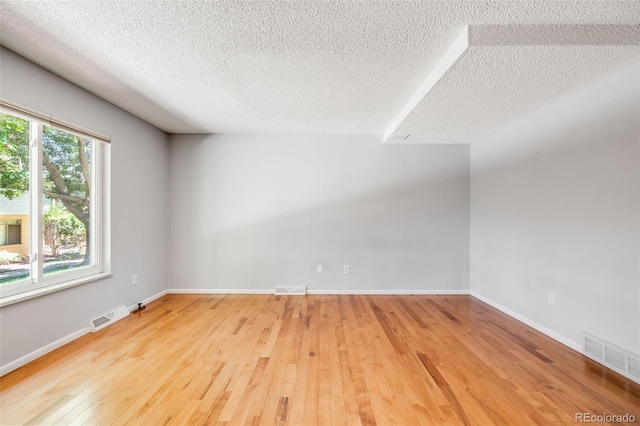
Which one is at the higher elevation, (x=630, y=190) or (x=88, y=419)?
(x=630, y=190)

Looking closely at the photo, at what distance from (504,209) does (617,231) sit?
1.24m

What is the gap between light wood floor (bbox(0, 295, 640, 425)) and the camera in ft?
4.97

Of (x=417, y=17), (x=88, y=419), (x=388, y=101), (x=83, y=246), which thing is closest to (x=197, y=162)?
(x=83, y=246)

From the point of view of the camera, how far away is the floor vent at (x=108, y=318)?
258 cm

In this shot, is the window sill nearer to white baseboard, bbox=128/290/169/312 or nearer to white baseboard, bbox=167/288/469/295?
white baseboard, bbox=128/290/169/312

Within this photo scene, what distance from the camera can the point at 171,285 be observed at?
3871mm

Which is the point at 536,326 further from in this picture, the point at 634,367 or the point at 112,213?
the point at 112,213

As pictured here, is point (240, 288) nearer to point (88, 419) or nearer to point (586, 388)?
point (88, 419)

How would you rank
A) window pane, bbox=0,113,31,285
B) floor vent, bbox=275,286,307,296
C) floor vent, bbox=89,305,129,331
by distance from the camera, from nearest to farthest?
window pane, bbox=0,113,31,285 → floor vent, bbox=89,305,129,331 → floor vent, bbox=275,286,307,296

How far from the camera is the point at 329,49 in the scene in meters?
1.86

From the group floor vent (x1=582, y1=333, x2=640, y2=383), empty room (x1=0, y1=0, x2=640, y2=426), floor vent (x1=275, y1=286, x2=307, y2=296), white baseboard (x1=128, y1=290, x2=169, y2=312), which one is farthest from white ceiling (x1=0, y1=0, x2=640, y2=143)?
floor vent (x1=275, y1=286, x2=307, y2=296)

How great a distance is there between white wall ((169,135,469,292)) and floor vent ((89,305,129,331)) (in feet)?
3.05

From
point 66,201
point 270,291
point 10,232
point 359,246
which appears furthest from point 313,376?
point 66,201

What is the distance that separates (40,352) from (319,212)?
312cm
